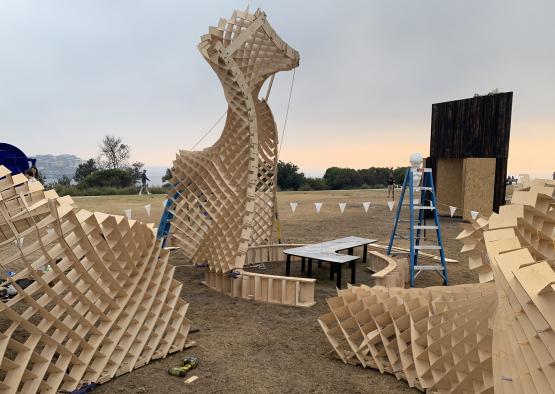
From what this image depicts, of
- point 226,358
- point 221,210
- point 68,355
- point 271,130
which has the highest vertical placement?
point 271,130

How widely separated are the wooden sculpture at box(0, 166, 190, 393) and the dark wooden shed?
34.6 ft

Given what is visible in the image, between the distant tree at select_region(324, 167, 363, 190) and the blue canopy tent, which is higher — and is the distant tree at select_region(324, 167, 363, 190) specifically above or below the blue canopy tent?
below

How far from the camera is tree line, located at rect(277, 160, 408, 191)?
29.2 m

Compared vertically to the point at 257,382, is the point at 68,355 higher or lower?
higher

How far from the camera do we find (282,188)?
95.3ft

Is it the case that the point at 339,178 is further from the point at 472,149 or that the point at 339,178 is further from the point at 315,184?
the point at 472,149

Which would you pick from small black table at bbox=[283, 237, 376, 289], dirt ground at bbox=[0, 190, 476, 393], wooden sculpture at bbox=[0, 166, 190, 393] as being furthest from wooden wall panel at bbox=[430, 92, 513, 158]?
wooden sculpture at bbox=[0, 166, 190, 393]

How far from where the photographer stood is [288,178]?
29.2 m

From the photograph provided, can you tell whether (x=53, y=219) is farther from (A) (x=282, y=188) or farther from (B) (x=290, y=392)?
(A) (x=282, y=188)

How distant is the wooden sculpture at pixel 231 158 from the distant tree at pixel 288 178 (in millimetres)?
22151

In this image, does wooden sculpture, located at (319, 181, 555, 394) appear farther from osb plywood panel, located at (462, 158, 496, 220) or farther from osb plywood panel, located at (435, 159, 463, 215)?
osb plywood panel, located at (435, 159, 463, 215)

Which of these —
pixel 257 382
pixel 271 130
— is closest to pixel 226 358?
pixel 257 382

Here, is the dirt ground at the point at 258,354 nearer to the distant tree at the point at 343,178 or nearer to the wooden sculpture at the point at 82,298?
the wooden sculpture at the point at 82,298

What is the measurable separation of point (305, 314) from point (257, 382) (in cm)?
160
